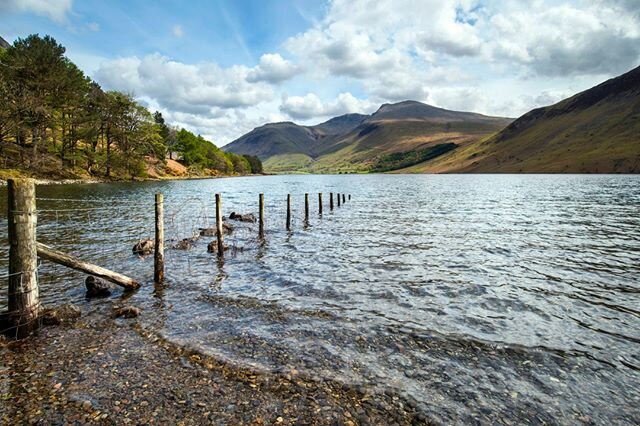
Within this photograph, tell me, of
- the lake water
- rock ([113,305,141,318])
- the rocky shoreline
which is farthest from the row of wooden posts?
the lake water

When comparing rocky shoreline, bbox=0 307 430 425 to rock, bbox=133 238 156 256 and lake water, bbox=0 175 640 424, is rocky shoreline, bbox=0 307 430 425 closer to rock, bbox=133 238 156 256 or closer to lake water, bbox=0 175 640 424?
lake water, bbox=0 175 640 424

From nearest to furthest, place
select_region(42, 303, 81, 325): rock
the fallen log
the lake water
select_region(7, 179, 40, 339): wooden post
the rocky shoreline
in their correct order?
the rocky shoreline
the lake water
select_region(7, 179, 40, 339): wooden post
the fallen log
select_region(42, 303, 81, 325): rock

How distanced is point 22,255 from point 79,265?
2543mm

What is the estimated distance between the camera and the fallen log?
1068 centimetres

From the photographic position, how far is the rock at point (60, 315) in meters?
10.9

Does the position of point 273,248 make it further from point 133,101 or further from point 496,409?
point 133,101

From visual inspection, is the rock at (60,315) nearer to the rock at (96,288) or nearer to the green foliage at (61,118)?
the rock at (96,288)

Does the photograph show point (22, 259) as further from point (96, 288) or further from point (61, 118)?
point (61, 118)

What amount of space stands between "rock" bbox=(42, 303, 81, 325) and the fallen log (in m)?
1.30

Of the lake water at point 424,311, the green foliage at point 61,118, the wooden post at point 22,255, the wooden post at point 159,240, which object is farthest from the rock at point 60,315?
the green foliage at point 61,118

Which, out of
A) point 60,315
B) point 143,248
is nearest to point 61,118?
point 143,248

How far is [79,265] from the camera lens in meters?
12.0

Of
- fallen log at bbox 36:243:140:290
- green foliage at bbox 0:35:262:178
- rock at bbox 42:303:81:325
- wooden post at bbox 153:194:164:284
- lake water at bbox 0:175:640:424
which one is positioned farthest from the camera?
green foliage at bbox 0:35:262:178

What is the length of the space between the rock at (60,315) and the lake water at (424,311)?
1562 millimetres
